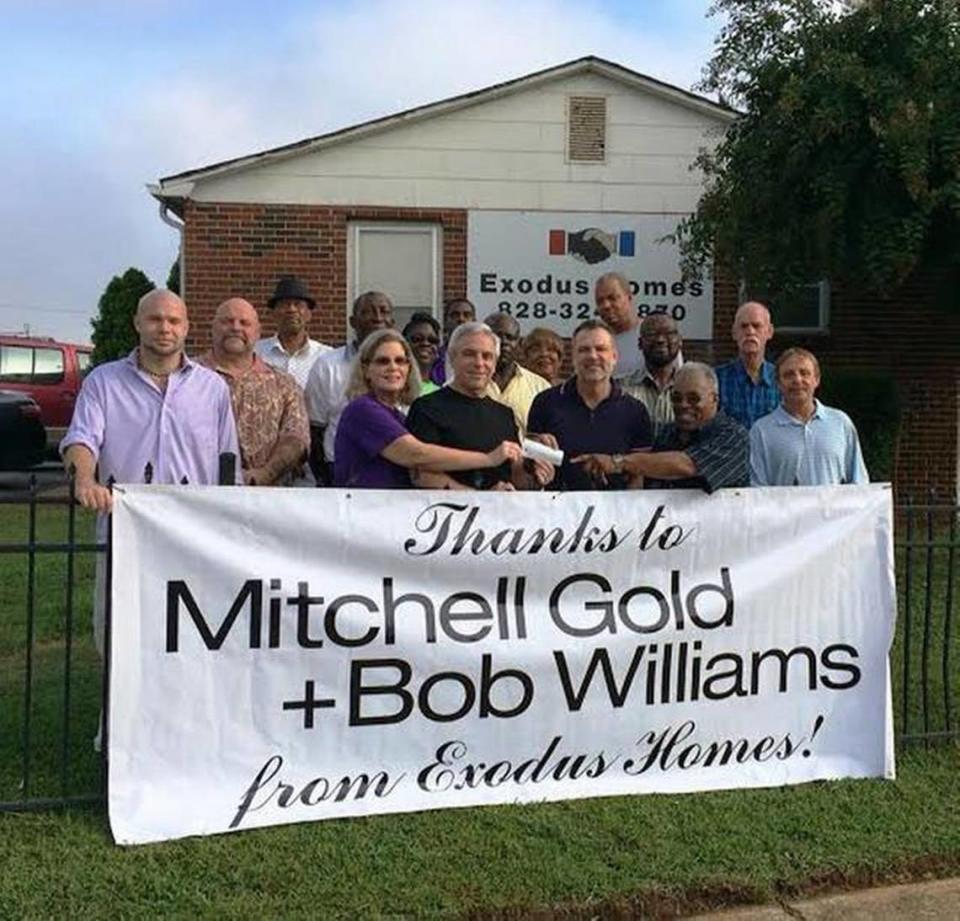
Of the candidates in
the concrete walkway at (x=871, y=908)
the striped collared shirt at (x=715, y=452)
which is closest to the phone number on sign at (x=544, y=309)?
the striped collared shirt at (x=715, y=452)

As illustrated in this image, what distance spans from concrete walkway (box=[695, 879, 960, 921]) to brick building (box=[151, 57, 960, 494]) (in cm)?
838

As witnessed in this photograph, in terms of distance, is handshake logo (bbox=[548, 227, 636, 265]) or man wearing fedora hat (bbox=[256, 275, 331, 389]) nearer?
man wearing fedora hat (bbox=[256, 275, 331, 389])

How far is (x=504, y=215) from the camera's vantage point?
456 inches

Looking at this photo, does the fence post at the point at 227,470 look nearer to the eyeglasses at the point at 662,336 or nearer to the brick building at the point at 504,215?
the eyeglasses at the point at 662,336

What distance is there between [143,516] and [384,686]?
3.24 feet

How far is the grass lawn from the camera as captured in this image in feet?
11.2

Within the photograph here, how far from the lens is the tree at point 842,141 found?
26.1ft

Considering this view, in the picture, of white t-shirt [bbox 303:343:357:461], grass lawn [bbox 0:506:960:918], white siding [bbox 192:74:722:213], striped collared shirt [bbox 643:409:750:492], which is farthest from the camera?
white siding [bbox 192:74:722:213]

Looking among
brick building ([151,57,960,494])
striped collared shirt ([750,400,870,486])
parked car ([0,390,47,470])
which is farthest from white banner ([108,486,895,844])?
parked car ([0,390,47,470])

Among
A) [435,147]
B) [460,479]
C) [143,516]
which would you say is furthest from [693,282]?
[143,516]

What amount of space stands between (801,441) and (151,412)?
99.1 inches

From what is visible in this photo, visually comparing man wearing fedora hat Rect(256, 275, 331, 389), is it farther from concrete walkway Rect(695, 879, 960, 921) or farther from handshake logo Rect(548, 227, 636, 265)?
handshake logo Rect(548, 227, 636, 265)

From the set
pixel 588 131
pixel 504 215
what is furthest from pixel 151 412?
pixel 588 131

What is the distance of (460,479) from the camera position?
4.12 meters
